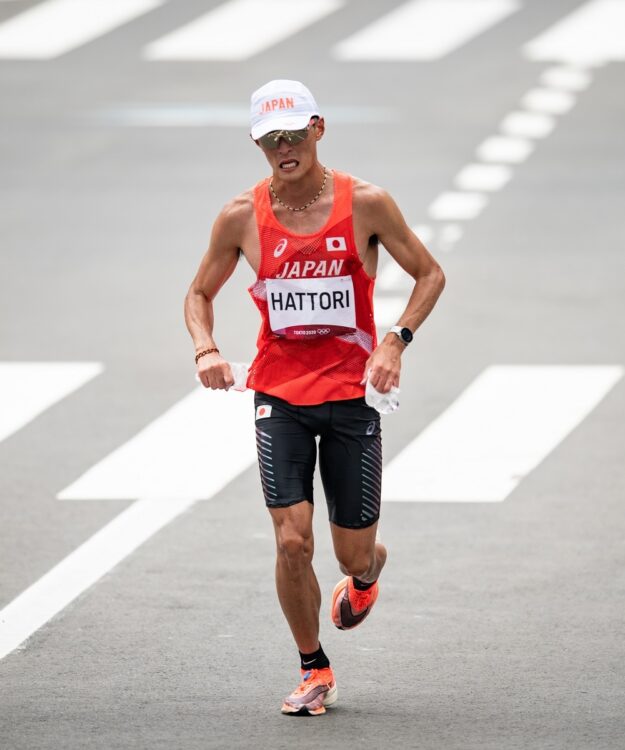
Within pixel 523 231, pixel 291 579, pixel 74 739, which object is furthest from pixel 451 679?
pixel 523 231

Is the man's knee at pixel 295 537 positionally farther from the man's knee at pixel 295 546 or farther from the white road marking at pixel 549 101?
the white road marking at pixel 549 101

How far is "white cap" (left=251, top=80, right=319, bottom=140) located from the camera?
709cm

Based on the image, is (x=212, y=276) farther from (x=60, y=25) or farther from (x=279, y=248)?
(x=60, y=25)

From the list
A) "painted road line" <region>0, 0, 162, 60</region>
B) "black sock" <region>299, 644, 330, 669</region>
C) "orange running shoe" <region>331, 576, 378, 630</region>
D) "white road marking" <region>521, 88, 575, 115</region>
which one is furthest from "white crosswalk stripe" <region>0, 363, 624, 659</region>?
"painted road line" <region>0, 0, 162, 60</region>

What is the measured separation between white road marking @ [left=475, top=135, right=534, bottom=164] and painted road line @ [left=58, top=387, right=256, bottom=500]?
6686 mm

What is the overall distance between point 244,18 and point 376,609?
15.7 meters

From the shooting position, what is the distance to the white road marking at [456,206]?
16.9 meters

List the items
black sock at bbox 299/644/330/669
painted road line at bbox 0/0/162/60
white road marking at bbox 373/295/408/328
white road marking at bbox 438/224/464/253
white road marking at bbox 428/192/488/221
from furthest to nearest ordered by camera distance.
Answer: painted road line at bbox 0/0/162/60
white road marking at bbox 428/192/488/221
white road marking at bbox 438/224/464/253
white road marking at bbox 373/295/408/328
black sock at bbox 299/644/330/669

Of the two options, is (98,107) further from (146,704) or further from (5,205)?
(146,704)

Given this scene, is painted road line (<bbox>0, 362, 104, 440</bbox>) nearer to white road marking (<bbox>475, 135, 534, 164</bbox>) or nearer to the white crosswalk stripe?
the white crosswalk stripe

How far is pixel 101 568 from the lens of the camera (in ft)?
30.5

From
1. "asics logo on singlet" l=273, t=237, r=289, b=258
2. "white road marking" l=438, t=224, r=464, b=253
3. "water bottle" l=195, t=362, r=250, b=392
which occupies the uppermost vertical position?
"asics logo on singlet" l=273, t=237, r=289, b=258

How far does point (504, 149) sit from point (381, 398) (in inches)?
476

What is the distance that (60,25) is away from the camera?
23375 mm
